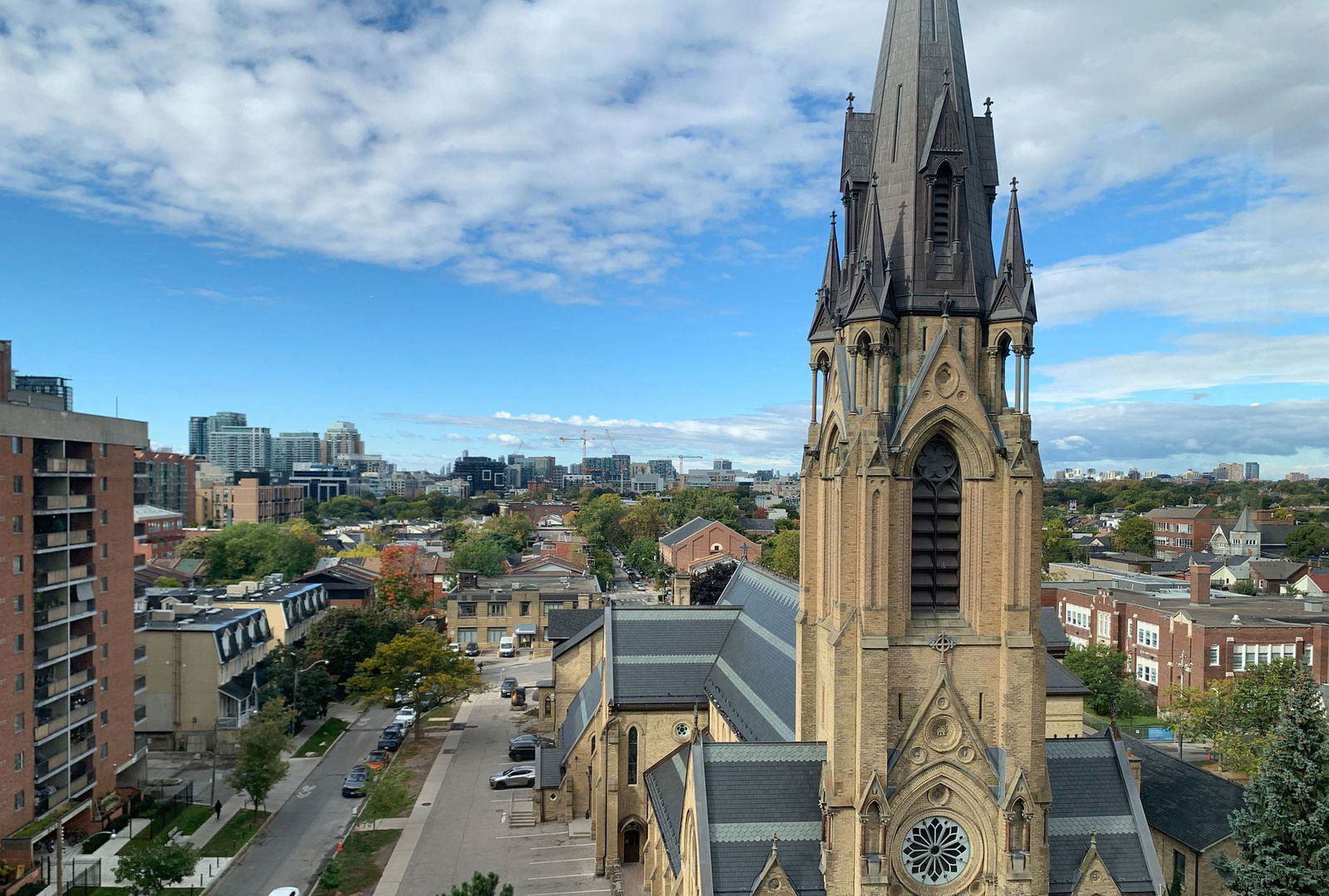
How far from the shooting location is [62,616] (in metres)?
39.5

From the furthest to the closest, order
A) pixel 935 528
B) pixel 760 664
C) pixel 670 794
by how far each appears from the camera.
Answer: pixel 760 664, pixel 670 794, pixel 935 528

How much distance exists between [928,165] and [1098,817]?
19453 millimetres

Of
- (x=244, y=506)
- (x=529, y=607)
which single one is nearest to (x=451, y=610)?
(x=529, y=607)

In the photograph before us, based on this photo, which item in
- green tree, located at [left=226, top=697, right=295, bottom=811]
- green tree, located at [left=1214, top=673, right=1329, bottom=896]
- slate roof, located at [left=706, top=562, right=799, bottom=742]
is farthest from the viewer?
green tree, located at [left=226, top=697, right=295, bottom=811]

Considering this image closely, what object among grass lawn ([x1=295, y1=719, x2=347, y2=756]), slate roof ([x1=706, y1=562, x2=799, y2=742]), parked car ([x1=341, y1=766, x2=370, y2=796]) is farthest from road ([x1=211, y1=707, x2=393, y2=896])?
slate roof ([x1=706, y1=562, x2=799, y2=742])

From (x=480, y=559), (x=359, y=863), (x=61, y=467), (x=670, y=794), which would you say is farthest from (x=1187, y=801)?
(x=480, y=559)

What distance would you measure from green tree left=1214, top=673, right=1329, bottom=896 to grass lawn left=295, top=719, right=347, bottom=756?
159 ft

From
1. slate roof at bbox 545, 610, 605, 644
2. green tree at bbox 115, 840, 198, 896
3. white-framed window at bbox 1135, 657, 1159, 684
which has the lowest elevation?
white-framed window at bbox 1135, 657, 1159, 684

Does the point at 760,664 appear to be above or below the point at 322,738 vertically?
above

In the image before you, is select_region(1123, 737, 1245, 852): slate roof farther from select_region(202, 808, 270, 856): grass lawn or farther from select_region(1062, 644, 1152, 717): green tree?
select_region(202, 808, 270, 856): grass lawn

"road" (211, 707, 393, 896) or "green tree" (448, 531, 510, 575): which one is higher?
"green tree" (448, 531, 510, 575)

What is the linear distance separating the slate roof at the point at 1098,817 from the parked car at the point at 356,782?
35.5 meters

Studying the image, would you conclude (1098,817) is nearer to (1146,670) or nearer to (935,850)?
(935,850)

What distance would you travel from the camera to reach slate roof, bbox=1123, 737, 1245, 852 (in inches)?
1187
